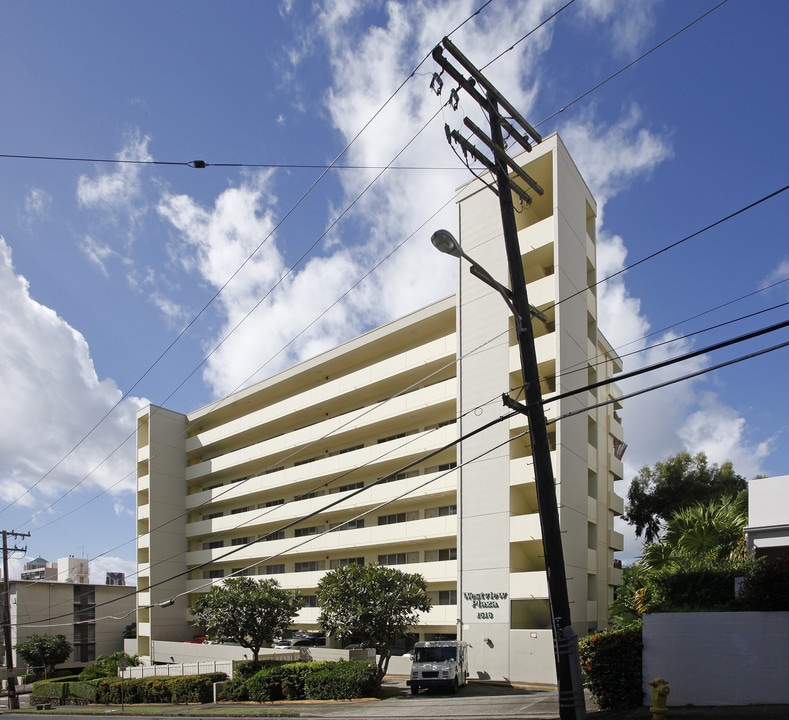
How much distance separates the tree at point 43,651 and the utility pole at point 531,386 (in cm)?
6055

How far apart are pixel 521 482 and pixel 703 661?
16.6 meters

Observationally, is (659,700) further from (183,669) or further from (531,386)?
(183,669)

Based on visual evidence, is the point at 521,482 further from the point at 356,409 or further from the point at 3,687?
the point at 3,687

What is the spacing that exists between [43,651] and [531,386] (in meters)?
61.7

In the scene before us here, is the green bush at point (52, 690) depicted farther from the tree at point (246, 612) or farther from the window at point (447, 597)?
the window at point (447, 597)

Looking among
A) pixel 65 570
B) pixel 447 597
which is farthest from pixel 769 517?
pixel 65 570

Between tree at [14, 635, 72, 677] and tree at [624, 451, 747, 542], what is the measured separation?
47.5 meters

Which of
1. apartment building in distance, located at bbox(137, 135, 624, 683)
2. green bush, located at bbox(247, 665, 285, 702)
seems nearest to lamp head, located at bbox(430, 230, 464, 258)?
apartment building in distance, located at bbox(137, 135, 624, 683)

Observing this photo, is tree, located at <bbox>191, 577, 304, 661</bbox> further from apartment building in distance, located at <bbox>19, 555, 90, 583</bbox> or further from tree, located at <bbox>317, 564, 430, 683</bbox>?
apartment building in distance, located at <bbox>19, 555, 90, 583</bbox>

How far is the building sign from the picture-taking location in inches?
1283

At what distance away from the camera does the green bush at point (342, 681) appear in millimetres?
27578

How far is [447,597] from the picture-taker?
127 feet

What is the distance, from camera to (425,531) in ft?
126

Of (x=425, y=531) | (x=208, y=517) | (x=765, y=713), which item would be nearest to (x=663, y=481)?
(x=425, y=531)
